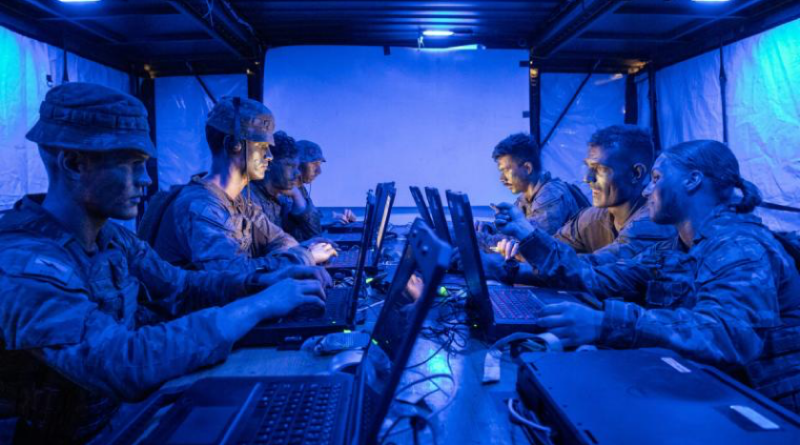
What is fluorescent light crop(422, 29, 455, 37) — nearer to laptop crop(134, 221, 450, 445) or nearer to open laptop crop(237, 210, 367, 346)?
open laptop crop(237, 210, 367, 346)

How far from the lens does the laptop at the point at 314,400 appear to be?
2.38 feet

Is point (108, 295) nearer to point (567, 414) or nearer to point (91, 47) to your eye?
point (567, 414)

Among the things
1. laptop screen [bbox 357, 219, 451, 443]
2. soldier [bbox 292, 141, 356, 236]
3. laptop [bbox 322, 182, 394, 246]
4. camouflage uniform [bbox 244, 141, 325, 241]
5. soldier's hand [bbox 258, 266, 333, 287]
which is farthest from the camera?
soldier [bbox 292, 141, 356, 236]

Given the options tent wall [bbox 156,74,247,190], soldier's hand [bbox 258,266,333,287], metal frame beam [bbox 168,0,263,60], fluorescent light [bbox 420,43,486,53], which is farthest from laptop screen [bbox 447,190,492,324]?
tent wall [bbox 156,74,247,190]

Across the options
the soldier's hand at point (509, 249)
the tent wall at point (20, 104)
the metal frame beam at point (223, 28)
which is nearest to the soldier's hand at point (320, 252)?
the soldier's hand at point (509, 249)

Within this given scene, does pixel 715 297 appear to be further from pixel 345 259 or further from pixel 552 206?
pixel 552 206

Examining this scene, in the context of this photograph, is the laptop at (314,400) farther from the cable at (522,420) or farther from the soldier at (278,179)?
the soldier at (278,179)

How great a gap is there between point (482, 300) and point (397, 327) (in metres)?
0.55

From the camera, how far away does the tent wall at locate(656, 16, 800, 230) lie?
3725 millimetres

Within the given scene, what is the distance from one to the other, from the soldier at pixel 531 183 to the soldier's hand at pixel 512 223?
164cm

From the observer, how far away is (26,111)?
381 cm

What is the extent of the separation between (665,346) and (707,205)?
77 cm

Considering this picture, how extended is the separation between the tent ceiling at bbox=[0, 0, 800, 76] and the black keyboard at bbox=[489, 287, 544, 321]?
3.00 m

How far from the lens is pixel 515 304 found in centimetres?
182
